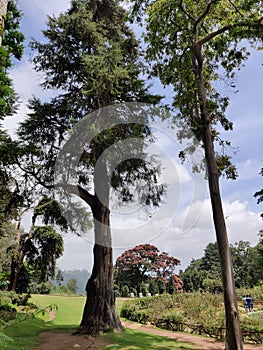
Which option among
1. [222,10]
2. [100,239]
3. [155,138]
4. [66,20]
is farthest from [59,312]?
[222,10]

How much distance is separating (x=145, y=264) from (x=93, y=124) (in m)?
22.9

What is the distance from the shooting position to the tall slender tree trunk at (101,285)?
1063 cm

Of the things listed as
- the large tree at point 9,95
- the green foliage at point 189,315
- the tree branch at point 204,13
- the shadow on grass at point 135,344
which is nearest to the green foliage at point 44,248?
the green foliage at point 189,315

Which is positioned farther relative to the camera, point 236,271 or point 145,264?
point 236,271

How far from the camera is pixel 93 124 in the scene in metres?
9.68

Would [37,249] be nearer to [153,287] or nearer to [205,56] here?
[153,287]

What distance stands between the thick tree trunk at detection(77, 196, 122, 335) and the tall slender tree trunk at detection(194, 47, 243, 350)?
16.3ft

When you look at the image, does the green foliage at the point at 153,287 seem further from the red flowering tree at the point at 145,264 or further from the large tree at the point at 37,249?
the large tree at the point at 37,249

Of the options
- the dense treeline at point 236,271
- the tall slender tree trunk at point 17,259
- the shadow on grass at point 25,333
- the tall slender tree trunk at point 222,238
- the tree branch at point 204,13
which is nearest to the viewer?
the tall slender tree trunk at point 222,238

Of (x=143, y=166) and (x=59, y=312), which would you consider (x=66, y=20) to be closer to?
(x=143, y=166)

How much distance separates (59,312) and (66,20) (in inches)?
631

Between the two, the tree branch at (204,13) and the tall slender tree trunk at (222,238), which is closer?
the tall slender tree trunk at (222,238)

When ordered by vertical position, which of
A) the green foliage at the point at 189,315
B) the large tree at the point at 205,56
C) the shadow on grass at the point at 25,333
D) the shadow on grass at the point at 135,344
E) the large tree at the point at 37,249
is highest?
the large tree at the point at 205,56

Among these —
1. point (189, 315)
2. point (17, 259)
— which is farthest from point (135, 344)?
point (17, 259)
